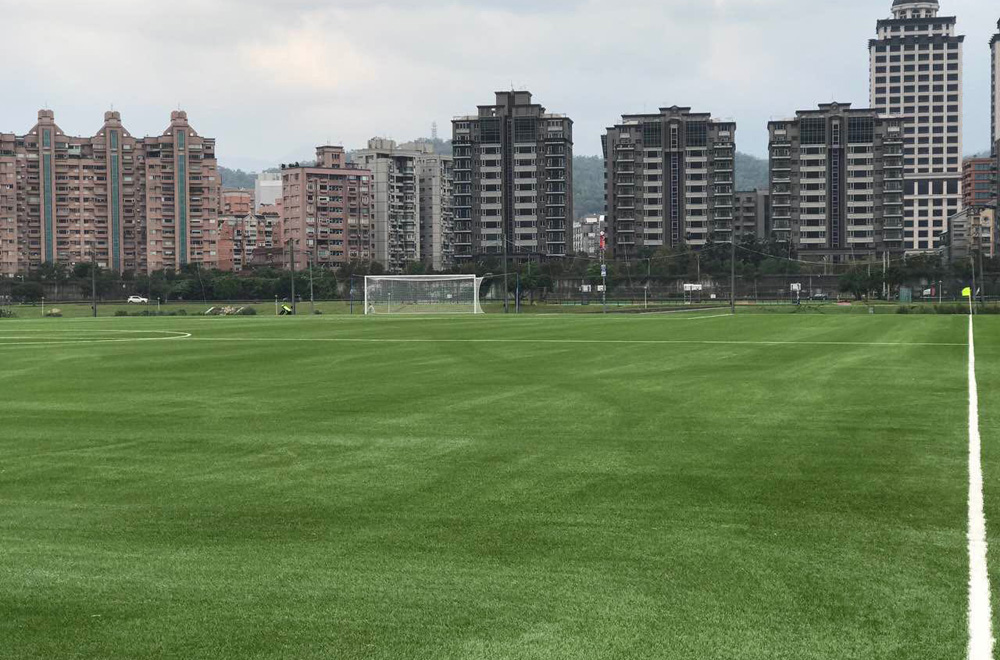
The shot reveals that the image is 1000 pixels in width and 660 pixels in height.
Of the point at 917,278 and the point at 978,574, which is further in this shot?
the point at 917,278

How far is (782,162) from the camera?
174750 millimetres

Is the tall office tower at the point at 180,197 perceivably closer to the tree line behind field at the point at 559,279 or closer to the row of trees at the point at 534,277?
the row of trees at the point at 534,277

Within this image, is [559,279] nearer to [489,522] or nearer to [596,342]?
[596,342]

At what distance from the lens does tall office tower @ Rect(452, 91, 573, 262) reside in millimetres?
174750

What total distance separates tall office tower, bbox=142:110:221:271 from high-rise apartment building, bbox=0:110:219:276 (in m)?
0.18

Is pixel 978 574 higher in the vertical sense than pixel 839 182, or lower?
lower

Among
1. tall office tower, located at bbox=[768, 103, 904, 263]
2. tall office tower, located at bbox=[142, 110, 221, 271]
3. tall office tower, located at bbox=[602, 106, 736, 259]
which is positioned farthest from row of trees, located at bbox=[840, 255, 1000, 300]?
tall office tower, located at bbox=[142, 110, 221, 271]

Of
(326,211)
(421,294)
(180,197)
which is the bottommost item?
(421,294)

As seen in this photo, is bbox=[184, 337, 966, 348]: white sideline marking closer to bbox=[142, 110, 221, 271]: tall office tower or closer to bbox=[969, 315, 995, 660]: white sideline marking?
bbox=[969, 315, 995, 660]: white sideline marking

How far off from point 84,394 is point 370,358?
28.3ft

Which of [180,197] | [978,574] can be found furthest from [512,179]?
[978,574]

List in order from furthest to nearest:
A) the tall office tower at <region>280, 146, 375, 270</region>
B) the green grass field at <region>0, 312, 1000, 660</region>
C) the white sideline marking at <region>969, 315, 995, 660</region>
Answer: the tall office tower at <region>280, 146, 375, 270</region> → the green grass field at <region>0, 312, 1000, 660</region> → the white sideline marking at <region>969, 315, 995, 660</region>

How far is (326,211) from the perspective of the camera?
196m

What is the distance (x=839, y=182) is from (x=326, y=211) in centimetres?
9070
